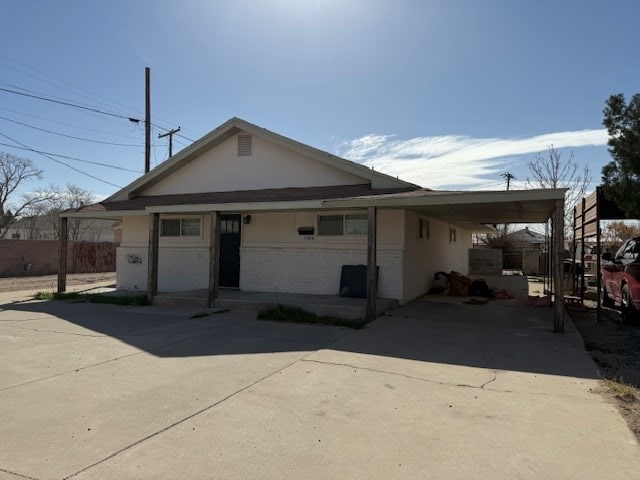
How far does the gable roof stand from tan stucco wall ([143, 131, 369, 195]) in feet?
0.87

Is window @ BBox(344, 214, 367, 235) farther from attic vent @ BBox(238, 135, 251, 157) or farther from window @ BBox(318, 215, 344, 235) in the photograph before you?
attic vent @ BBox(238, 135, 251, 157)

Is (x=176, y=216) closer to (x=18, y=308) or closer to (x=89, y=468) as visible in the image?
(x=18, y=308)

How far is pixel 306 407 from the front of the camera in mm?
4816

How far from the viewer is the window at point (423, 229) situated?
13591 millimetres

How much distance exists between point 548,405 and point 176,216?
12.8 m

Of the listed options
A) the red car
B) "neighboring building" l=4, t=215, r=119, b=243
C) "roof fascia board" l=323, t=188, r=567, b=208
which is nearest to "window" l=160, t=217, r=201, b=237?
"roof fascia board" l=323, t=188, r=567, b=208

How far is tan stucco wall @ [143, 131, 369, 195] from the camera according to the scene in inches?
527

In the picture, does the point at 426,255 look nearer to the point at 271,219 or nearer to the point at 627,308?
the point at 271,219

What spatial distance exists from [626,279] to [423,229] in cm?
553

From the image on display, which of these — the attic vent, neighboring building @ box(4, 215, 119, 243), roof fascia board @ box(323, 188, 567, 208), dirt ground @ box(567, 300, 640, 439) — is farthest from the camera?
neighboring building @ box(4, 215, 119, 243)

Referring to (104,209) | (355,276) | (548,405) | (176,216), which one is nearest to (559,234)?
(548,405)

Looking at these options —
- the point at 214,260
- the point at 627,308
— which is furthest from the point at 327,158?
the point at 627,308

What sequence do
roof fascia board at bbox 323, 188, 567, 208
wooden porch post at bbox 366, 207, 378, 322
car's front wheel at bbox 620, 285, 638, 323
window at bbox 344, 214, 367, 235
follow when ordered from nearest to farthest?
roof fascia board at bbox 323, 188, 567, 208 < car's front wheel at bbox 620, 285, 638, 323 < wooden porch post at bbox 366, 207, 378, 322 < window at bbox 344, 214, 367, 235

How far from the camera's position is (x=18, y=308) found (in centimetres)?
1232
